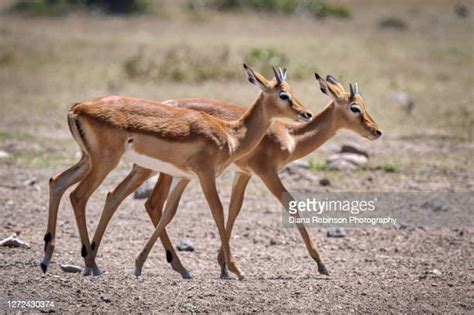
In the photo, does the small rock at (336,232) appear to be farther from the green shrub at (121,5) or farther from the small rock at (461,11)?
the small rock at (461,11)

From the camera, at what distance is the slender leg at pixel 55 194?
916 cm

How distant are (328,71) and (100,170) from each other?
50.7 feet

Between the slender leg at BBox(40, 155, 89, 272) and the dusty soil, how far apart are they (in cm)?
20

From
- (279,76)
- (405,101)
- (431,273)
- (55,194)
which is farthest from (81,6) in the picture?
(431,273)

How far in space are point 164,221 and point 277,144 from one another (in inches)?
63.0

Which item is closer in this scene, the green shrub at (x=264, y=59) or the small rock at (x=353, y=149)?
the small rock at (x=353, y=149)

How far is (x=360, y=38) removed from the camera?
31.7m

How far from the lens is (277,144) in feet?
34.3

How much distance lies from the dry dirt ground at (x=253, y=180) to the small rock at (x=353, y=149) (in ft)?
0.92

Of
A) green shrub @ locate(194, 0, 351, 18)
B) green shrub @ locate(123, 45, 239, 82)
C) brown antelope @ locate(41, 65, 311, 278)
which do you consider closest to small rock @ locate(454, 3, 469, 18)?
green shrub @ locate(194, 0, 351, 18)

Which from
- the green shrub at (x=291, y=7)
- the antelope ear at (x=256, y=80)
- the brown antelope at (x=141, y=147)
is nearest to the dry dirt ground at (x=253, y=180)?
the brown antelope at (x=141, y=147)

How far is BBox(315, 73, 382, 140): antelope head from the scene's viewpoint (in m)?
10.5

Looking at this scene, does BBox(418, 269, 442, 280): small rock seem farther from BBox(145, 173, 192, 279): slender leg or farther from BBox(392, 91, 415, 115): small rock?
BBox(392, 91, 415, 115): small rock

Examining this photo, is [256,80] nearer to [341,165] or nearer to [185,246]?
[185,246]
